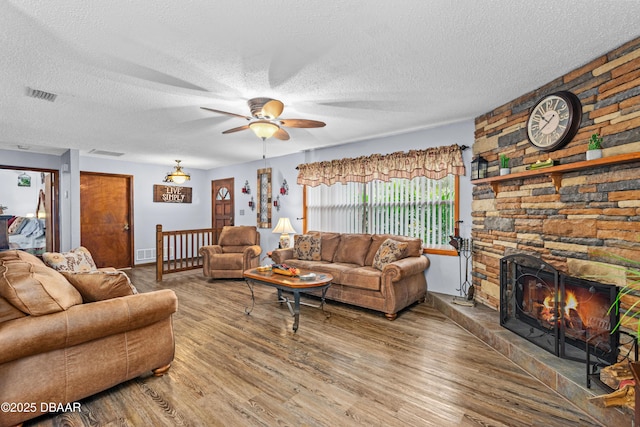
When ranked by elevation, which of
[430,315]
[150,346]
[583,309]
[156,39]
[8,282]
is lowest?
[430,315]

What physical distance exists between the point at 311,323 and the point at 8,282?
2575 millimetres

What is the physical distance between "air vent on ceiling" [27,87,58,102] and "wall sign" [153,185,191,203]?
431cm

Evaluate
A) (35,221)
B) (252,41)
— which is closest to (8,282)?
(252,41)

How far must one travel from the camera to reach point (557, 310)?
2.35 m

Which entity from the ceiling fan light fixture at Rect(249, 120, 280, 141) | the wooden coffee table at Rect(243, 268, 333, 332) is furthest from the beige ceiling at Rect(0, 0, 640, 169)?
the wooden coffee table at Rect(243, 268, 333, 332)

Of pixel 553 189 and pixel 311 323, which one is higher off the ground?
pixel 553 189

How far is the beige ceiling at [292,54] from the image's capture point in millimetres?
1758

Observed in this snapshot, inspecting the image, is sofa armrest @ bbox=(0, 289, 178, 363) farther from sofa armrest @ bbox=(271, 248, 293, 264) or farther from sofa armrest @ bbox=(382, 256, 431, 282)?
sofa armrest @ bbox=(271, 248, 293, 264)

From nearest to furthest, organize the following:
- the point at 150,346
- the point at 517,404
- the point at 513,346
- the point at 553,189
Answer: the point at 517,404
the point at 150,346
the point at 513,346
the point at 553,189

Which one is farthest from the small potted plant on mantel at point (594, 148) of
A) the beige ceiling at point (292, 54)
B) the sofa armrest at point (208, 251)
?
the sofa armrest at point (208, 251)

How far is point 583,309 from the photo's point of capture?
231 cm

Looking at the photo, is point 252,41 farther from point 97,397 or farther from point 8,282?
point 97,397

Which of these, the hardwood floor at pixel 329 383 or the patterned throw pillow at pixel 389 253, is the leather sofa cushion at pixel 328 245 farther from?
the hardwood floor at pixel 329 383

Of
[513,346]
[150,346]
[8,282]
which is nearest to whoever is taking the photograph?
[8,282]
